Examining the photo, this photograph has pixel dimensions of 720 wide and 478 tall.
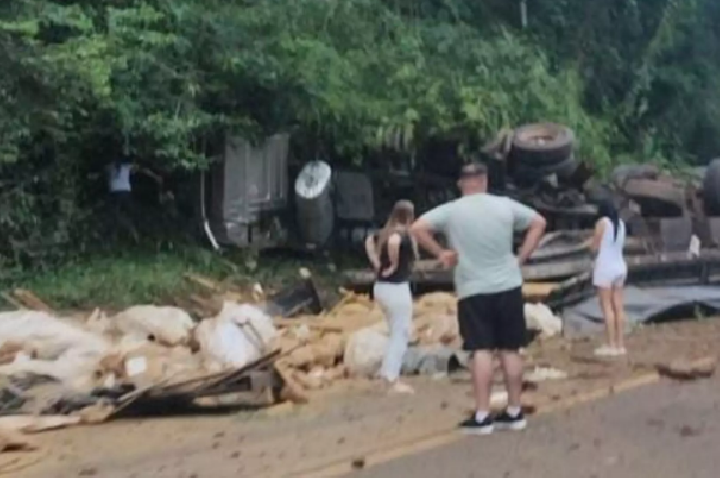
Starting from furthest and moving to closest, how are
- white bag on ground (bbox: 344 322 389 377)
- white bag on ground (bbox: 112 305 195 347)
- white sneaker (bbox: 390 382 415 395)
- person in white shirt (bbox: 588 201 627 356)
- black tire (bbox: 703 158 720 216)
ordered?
1. black tire (bbox: 703 158 720 216)
2. person in white shirt (bbox: 588 201 627 356)
3. white bag on ground (bbox: 112 305 195 347)
4. white bag on ground (bbox: 344 322 389 377)
5. white sneaker (bbox: 390 382 415 395)

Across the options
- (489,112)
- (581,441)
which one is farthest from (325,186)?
(581,441)

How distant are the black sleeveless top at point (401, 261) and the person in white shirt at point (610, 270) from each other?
2739 millimetres

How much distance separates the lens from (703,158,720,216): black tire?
74.5 ft

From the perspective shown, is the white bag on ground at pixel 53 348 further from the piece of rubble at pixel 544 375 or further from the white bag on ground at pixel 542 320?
the white bag on ground at pixel 542 320

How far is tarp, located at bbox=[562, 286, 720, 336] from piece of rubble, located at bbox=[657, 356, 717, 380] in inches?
132

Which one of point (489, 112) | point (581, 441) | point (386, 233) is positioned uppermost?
point (489, 112)

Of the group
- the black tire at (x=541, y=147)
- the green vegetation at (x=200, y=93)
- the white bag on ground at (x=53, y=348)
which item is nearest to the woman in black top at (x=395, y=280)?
the white bag on ground at (x=53, y=348)

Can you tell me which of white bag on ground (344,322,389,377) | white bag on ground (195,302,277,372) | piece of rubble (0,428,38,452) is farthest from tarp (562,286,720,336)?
piece of rubble (0,428,38,452)

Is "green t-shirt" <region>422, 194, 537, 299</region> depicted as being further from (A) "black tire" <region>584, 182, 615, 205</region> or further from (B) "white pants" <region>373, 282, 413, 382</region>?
(A) "black tire" <region>584, 182, 615, 205</region>

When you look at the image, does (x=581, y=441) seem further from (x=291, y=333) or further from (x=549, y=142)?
(x=549, y=142)

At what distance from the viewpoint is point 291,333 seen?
14.5m

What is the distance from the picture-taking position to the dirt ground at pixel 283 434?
8984 mm

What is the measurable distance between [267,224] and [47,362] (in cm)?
990

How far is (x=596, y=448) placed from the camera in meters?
9.20
